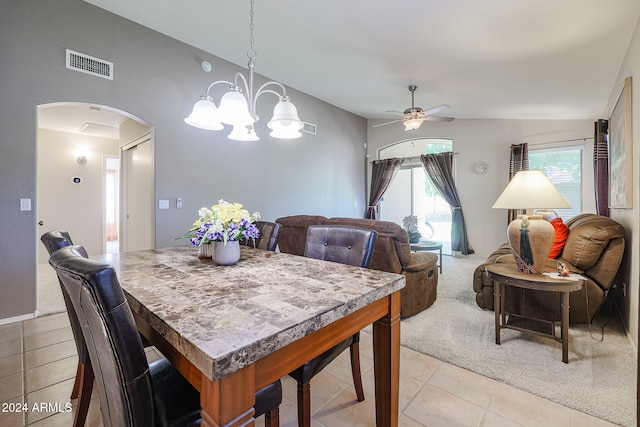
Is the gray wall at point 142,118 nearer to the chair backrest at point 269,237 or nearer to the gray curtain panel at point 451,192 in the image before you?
the chair backrest at point 269,237

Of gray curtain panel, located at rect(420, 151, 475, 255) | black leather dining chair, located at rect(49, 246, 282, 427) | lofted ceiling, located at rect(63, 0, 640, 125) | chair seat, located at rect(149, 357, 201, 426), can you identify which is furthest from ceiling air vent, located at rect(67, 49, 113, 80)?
gray curtain panel, located at rect(420, 151, 475, 255)

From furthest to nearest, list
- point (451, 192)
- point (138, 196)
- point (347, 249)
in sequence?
point (451, 192) → point (138, 196) → point (347, 249)

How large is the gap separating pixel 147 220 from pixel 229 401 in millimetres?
3761

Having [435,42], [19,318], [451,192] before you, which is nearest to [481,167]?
[451,192]

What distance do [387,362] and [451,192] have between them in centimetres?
524

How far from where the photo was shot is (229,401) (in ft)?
2.12

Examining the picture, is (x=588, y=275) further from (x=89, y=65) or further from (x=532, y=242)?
(x=89, y=65)

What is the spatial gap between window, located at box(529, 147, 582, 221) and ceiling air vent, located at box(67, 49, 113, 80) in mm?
6395

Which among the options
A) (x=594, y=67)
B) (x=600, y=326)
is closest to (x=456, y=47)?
(x=594, y=67)

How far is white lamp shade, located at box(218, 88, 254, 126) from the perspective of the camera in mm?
1674

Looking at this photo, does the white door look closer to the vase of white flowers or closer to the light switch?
the light switch

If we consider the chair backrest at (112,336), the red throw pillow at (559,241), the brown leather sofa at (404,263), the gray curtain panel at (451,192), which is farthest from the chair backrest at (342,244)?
the gray curtain panel at (451,192)

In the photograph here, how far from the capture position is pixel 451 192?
5758mm

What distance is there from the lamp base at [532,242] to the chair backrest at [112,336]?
2483 millimetres
